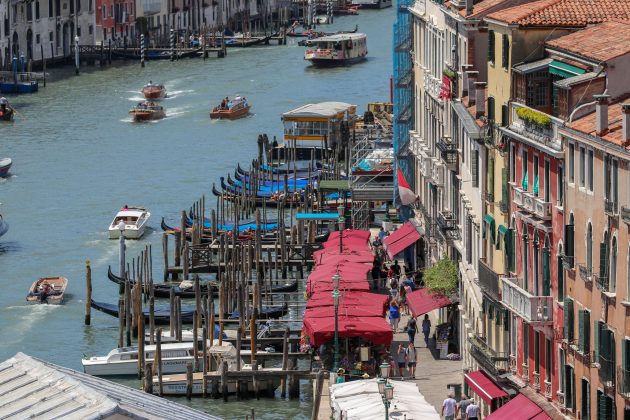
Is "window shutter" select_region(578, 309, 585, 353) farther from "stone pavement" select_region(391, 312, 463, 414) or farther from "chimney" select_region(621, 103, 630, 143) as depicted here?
"stone pavement" select_region(391, 312, 463, 414)

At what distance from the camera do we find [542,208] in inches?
Answer: 1228

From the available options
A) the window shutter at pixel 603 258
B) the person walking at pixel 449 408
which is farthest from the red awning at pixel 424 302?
the window shutter at pixel 603 258

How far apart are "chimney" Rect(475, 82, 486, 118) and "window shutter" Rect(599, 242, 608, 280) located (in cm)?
861

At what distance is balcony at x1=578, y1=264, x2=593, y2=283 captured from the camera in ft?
94.9

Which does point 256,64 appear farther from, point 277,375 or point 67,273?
point 277,375

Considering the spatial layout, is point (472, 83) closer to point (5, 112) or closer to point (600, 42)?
point (600, 42)

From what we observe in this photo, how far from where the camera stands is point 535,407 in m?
31.1

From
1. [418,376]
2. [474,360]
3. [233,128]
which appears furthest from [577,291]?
[233,128]

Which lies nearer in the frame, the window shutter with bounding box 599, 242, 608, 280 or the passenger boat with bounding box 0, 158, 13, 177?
the window shutter with bounding box 599, 242, 608, 280

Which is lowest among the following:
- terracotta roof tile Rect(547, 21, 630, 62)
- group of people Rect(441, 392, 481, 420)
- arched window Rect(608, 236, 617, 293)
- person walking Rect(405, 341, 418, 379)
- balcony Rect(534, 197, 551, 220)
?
person walking Rect(405, 341, 418, 379)

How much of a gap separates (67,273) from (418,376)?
1822cm

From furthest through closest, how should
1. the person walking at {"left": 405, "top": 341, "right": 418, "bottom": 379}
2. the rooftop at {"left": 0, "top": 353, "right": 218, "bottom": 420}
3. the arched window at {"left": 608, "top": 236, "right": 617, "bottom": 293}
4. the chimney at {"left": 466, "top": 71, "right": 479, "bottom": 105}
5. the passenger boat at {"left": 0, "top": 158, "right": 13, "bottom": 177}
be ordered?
the passenger boat at {"left": 0, "top": 158, "right": 13, "bottom": 177}
the person walking at {"left": 405, "top": 341, "right": 418, "bottom": 379}
the chimney at {"left": 466, "top": 71, "right": 479, "bottom": 105}
the arched window at {"left": 608, "top": 236, "right": 617, "bottom": 293}
the rooftop at {"left": 0, "top": 353, "right": 218, "bottom": 420}

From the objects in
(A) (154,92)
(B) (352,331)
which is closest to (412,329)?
(B) (352,331)

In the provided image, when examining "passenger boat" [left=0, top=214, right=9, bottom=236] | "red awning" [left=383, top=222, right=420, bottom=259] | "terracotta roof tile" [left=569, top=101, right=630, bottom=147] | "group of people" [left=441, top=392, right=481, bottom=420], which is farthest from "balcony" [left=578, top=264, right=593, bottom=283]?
"passenger boat" [left=0, top=214, right=9, bottom=236]
